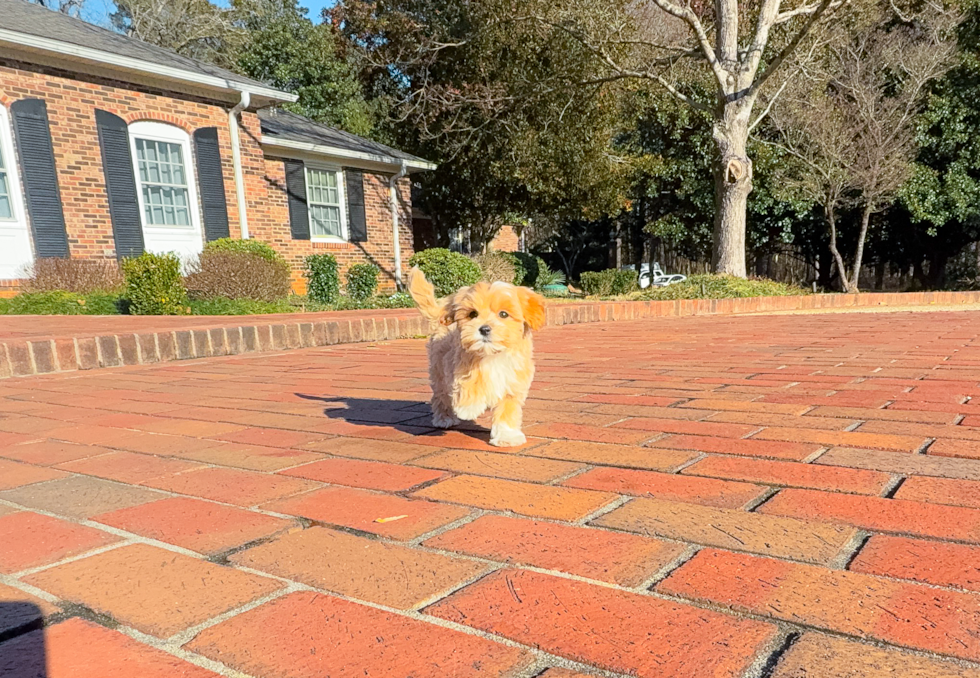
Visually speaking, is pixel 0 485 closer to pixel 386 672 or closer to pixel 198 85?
pixel 386 672

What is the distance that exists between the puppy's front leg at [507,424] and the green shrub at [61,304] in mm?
8419

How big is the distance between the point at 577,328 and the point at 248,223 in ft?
31.1

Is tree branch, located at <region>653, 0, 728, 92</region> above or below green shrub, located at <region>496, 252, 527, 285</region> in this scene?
above

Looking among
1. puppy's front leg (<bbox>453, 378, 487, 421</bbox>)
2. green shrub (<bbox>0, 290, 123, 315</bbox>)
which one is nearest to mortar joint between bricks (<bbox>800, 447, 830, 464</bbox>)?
puppy's front leg (<bbox>453, 378, 487, 421</bbox>)

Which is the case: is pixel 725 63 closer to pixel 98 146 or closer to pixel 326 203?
pixel 326 203

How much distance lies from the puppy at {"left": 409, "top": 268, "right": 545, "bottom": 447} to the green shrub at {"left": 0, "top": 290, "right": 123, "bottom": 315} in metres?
8.22

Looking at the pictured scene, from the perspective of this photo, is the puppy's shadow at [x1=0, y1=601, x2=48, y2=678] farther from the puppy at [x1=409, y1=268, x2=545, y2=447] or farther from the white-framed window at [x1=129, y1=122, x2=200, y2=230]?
the white-framed window at [x1=129, y1=122, x2=200, y2=230]

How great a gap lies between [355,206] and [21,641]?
16479 mm

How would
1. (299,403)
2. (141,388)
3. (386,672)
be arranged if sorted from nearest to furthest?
(386,672) < (299,403) < (141,388)

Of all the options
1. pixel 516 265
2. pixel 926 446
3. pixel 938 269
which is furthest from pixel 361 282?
pixel 938 269

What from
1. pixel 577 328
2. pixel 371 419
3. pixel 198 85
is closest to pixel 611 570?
pixel 371 419

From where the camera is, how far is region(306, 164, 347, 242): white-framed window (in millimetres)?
15820

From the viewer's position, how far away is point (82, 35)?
11.8 m

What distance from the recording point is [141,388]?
13.3 feet
